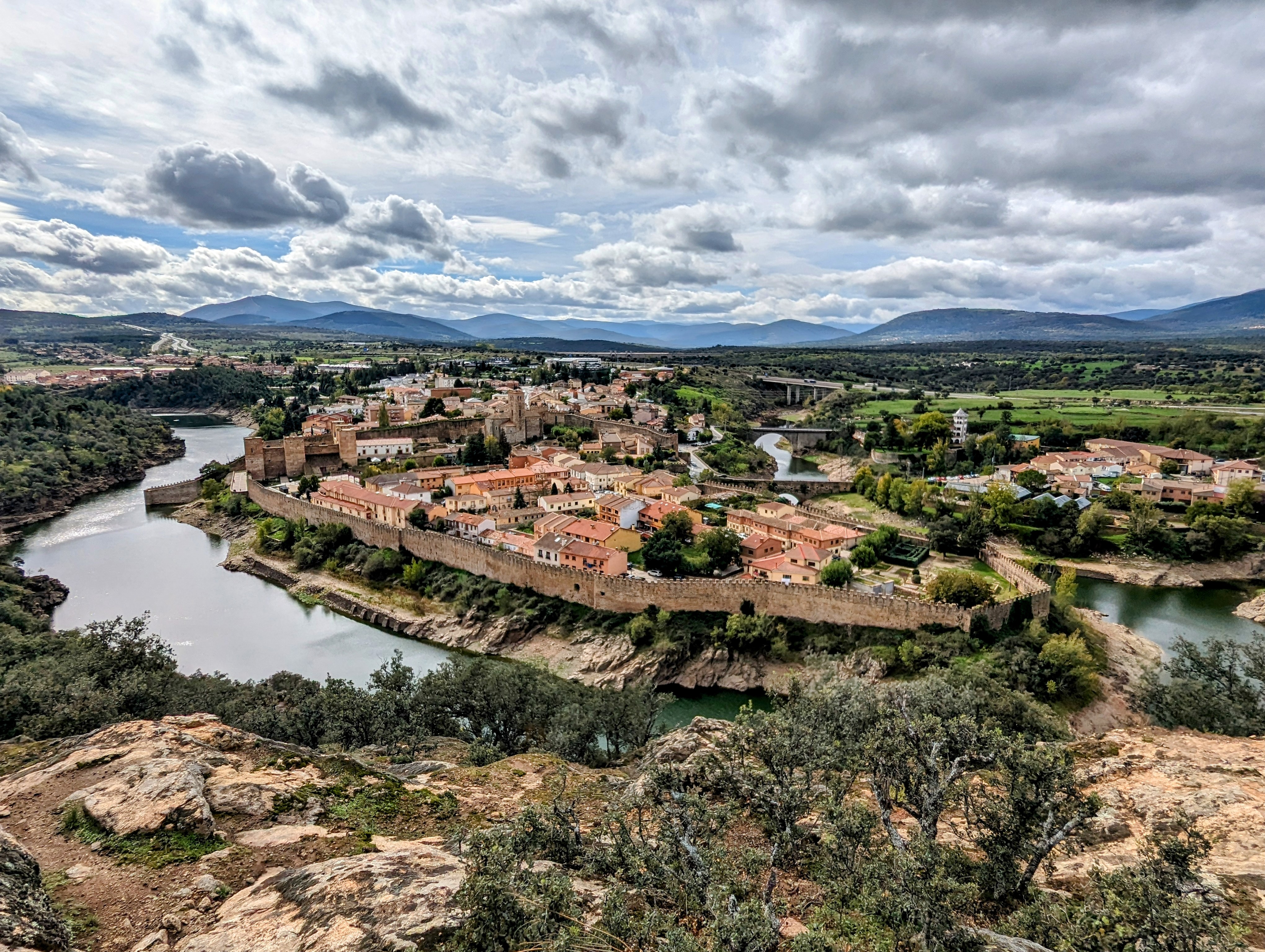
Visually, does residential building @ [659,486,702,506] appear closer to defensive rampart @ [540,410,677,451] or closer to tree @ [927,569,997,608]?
defensive rampart @ [540,410,677,451]

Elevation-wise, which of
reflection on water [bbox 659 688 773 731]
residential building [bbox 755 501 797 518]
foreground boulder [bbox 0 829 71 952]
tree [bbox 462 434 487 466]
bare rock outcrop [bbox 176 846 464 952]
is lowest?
reflection on water [bbox 659 688 773 731]

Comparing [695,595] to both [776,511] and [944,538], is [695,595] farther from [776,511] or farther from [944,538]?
[944,538]

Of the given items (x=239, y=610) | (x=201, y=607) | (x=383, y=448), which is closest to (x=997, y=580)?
(x=239, y=610)

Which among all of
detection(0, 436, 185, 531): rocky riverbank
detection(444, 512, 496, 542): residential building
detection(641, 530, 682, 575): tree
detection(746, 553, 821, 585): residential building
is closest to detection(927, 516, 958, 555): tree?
detection(746, 553, 821, 585): residential building

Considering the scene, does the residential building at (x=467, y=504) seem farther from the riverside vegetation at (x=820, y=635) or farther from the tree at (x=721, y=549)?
the tree at (x=721, y=549)

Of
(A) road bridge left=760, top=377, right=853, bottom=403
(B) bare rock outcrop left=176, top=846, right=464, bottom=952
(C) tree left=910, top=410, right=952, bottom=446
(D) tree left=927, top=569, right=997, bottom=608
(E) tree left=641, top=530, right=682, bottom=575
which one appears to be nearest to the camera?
(B) bare rock outcrop left=176, top=846, right=464, bottom=952

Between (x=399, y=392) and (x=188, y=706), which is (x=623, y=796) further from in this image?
(x=399, y=392)

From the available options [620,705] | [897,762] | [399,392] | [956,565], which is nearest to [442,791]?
[897,762]

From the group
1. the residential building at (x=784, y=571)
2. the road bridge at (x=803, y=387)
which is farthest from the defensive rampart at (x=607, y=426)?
the road bridge at (x=803, y=387)
